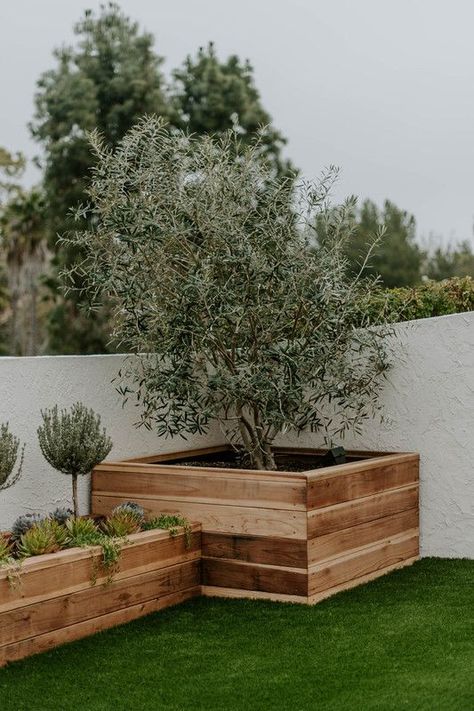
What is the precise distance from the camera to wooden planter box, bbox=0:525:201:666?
473 centimetres

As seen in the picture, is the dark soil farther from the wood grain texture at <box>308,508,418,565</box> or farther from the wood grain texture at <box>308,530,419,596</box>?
the wood grain texture at <box>308,530,419,596</box>

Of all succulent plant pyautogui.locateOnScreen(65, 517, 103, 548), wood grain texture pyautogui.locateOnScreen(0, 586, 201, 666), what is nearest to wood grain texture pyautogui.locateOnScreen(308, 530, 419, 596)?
wood grain texture pyautogui.locateOnScreen(0, 586, 201, 666)

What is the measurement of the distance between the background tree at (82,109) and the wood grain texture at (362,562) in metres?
19.1

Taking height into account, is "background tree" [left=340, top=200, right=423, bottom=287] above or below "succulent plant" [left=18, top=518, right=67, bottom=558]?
above

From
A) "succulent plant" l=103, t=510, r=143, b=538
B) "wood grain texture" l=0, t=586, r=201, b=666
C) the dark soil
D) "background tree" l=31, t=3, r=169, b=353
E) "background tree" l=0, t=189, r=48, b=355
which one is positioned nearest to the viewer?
"wood grain texture" l=0, t=586, r=201, b=666

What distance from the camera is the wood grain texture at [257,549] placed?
562 centimetres

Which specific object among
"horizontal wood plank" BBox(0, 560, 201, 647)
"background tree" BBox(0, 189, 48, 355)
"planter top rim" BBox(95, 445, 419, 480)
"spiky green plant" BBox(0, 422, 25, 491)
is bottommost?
"horizontal wood plank" BBox(0, 560, 201, 647)

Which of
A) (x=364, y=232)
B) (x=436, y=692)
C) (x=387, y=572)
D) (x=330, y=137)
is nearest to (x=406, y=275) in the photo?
(x=364, y=232)

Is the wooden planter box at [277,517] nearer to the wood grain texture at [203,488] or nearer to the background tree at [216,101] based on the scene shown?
the wood grain texture at [203,488]

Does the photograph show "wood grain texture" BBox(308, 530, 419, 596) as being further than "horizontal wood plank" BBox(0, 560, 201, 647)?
Yes

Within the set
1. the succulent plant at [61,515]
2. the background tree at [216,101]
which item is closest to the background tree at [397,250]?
the background tree at [216,101]

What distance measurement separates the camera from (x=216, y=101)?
27.7 meters

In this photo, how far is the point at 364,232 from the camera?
35344 mm

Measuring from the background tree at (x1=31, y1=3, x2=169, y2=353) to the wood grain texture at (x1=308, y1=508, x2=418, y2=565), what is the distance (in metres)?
19.1
